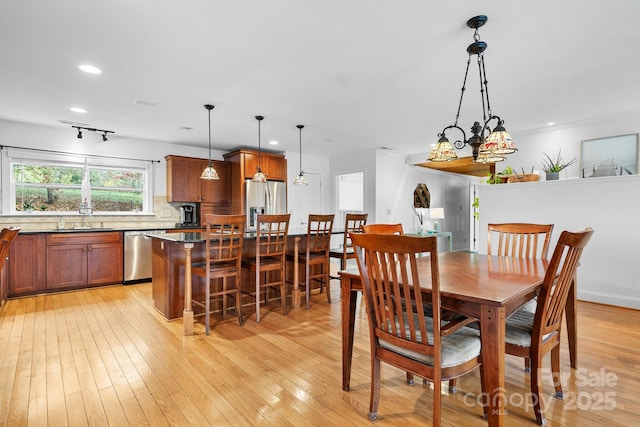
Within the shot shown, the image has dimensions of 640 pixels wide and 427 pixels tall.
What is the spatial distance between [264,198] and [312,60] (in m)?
3.74

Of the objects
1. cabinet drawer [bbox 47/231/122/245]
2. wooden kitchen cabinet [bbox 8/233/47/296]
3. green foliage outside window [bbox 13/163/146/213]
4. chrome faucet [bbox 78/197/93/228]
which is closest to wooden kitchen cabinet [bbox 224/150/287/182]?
green foliage outside window [bbox 13/163/146/213]

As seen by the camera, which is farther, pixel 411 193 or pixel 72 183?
pixel 411 193

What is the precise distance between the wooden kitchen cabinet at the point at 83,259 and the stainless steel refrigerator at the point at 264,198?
6.88 feet

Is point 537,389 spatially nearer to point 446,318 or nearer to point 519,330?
point 519,330

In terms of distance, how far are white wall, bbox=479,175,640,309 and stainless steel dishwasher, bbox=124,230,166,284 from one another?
5649mm

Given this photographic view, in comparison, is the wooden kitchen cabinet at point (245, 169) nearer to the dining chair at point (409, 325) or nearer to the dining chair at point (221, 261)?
the dining chair at point (221, 261)

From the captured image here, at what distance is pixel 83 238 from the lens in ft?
15.0

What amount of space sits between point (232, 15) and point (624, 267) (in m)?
4.90

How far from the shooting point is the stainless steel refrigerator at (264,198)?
233 inches

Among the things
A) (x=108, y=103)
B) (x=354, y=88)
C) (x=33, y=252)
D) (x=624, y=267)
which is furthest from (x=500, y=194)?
(x=33, y=252)

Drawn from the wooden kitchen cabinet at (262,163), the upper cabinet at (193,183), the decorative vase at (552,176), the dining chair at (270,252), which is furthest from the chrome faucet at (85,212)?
the decorative vase at (552,176)

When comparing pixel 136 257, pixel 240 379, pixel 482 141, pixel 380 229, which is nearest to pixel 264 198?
pixel 136 257

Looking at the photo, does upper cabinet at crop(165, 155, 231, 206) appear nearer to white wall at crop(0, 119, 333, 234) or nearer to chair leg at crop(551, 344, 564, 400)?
white wall at crop(0, 119, 333, 234)

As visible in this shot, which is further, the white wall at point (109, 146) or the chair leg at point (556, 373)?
the white wall at point (109, 146)
